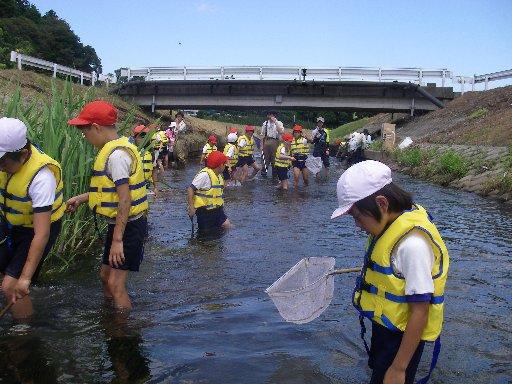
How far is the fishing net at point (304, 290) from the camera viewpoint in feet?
12.1

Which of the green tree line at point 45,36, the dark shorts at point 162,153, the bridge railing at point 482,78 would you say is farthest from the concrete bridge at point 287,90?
the green tree line at point 45,36

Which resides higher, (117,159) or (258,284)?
(117,159)

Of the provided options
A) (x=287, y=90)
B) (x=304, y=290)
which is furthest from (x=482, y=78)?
(x=304, y=290)

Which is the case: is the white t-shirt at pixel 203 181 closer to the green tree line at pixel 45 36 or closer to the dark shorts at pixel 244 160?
the dark shorts at pixel 244 160

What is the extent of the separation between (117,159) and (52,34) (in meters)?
71.3

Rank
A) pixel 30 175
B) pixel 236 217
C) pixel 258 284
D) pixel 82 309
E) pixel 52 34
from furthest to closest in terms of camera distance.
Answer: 1. pixel 52 34
2. pixel 236 217
3. pixel 258 284
4. pixel 82 309
5. pixel 30 175

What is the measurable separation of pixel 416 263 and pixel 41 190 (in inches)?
106

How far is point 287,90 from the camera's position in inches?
1447

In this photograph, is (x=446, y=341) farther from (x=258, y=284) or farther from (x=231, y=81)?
(x=231, y=81)

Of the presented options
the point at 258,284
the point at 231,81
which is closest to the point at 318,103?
the point at 231,81

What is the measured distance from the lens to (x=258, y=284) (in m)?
7.02

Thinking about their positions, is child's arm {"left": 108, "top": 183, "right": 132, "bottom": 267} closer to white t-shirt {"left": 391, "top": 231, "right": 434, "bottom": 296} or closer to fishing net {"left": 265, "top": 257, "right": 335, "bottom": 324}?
fishing net {"left": 265, "top": 257, "right": 335, "bottom": 324}

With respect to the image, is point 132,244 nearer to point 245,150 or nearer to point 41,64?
point 245,150

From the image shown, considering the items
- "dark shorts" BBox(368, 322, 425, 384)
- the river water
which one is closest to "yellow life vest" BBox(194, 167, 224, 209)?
the river water
